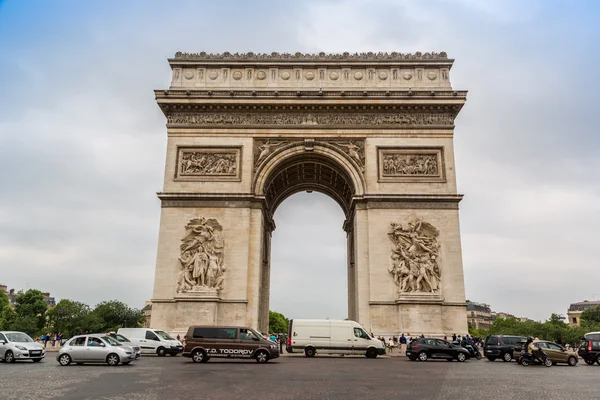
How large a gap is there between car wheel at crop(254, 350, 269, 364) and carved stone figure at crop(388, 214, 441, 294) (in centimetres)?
959

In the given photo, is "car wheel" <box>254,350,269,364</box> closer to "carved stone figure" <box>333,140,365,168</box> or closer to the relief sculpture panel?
the relief sculpture panel

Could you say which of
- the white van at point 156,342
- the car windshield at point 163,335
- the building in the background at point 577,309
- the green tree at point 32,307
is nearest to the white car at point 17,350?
the white van at point 156,342

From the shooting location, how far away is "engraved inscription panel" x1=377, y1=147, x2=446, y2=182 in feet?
91.9

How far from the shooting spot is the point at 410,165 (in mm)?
28250

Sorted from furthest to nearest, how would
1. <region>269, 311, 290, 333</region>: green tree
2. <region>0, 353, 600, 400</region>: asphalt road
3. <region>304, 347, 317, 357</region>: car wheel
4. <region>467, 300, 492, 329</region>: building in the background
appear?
<region>467, 300, 492, 329</region>: building in the background, <region>269, 311, 290, 333</region>: green tree, <region>304, 347, 317, 357</region>: car wheel, <region>0, 353, 600, 400</region>: asphalt road

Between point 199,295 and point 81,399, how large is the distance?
1703cm

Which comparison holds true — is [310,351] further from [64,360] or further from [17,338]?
[17,338]

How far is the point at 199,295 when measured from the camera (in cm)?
2572

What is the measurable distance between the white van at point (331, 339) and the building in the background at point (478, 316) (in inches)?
4319

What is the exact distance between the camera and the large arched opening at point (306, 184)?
2852cm

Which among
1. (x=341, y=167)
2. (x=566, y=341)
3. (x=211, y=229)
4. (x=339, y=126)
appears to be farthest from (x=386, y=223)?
(x=566, y=341)

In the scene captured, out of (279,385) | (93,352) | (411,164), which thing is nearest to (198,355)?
(93,352)

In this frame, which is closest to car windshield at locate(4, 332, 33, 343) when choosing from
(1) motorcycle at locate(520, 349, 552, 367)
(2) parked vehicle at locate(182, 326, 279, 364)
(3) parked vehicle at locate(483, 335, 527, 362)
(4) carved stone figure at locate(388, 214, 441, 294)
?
(2) parked vehicle at locate(182, 326, 279, 364)

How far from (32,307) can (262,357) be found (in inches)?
2207
